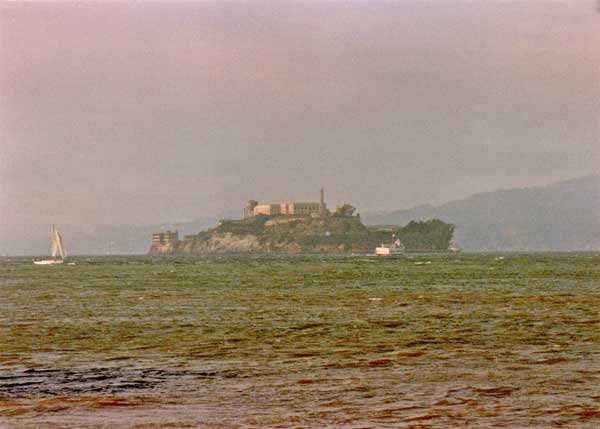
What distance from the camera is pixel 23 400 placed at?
67.8 feet

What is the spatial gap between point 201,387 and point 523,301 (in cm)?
3769

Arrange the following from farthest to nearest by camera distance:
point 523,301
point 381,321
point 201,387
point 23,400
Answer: point 523,301 < point 381,321 < point 201,387 < point 23,400

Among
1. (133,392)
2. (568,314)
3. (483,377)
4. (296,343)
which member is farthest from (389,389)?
(568,314)

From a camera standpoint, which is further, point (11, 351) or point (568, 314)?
point (568, 314)

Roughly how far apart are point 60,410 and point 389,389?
25.8ft

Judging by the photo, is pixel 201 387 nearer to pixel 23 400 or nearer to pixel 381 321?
pixel 23 400

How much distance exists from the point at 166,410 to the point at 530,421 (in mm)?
7703

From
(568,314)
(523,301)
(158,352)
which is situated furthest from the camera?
(523,301)

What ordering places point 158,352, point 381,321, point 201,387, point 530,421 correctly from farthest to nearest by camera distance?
point 381,321 < point 158,352 < point 201,387 < point 530,421

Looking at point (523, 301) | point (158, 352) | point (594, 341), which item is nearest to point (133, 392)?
point (158, 352)

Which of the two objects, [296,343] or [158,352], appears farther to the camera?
[296,343]

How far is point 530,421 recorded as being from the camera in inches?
703

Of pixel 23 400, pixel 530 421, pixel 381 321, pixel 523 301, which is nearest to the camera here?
pixel 530 421

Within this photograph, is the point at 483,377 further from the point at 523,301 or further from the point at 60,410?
the point at 523,301
